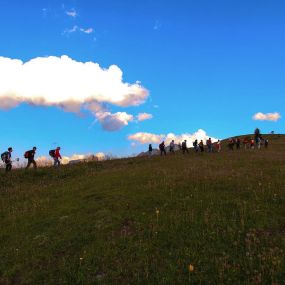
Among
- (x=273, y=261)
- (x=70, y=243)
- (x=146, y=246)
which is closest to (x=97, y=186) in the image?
(x=70, y=243)

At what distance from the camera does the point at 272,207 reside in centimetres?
1845

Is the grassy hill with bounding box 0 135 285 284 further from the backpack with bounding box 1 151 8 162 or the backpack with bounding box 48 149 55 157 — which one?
the backpack with bounding box 48 149 55 157

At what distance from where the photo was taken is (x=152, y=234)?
16.5 meters

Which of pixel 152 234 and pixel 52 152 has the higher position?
pixel 52 152

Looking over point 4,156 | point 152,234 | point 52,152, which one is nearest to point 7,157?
point 4,156

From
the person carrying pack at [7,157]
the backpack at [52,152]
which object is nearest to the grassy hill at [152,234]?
the person carrying pack at [7,157]

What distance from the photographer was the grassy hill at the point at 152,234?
519 inches

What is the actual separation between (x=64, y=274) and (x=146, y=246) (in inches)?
125

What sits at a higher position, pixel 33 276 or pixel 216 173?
pixel 216 173

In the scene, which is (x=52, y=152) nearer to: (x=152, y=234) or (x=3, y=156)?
(x=3, y=156)

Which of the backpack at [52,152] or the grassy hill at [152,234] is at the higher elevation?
the backpack at [52,152]

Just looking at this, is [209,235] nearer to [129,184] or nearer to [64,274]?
[64,274]

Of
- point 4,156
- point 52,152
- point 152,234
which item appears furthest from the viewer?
point 52,152

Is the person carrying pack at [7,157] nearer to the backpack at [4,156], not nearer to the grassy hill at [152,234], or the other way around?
the backpack at [4,156]
